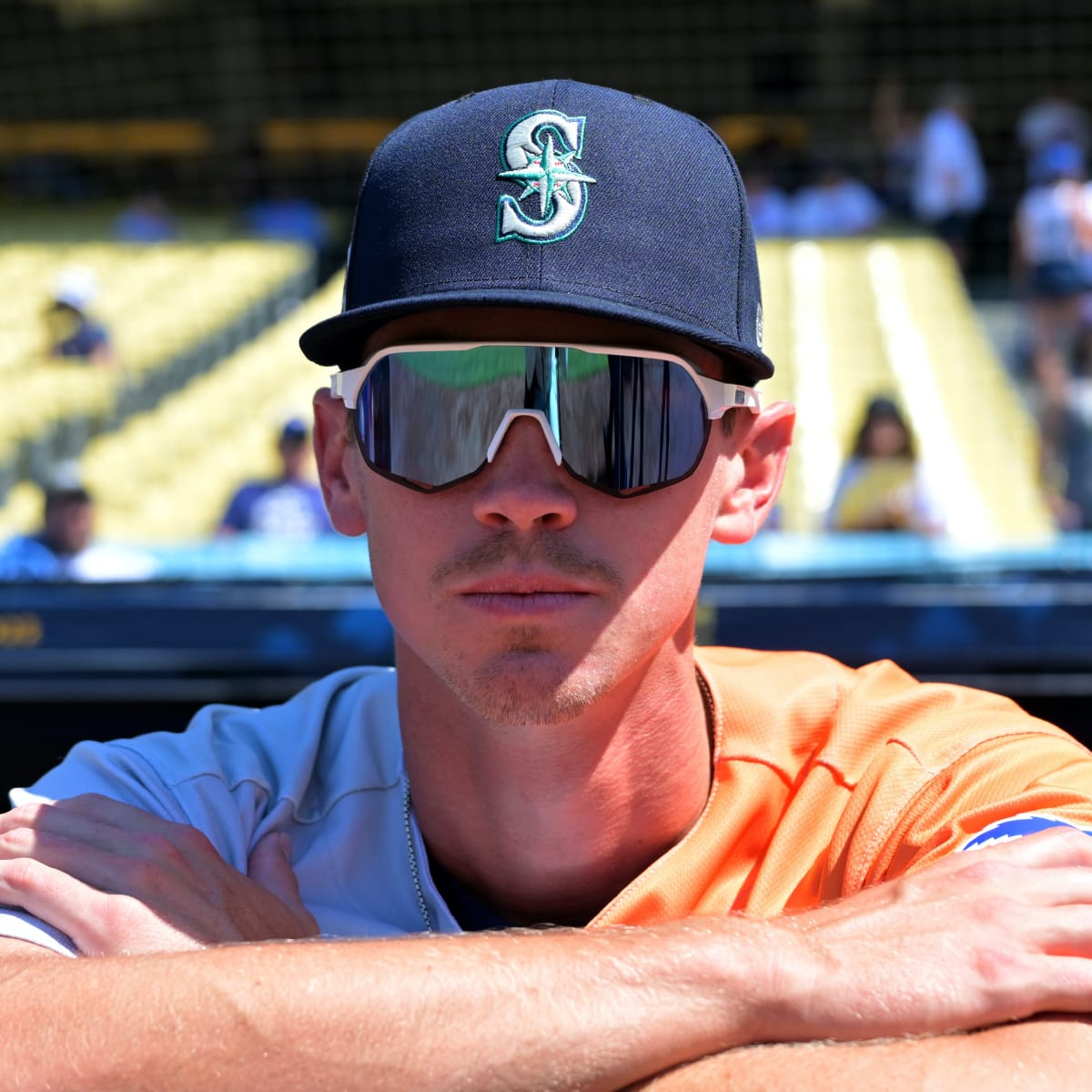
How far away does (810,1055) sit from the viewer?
134 centimetres

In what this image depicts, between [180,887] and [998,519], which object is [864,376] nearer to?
[998,519]

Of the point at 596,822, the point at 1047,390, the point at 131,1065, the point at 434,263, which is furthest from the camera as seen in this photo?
the point at 1047,390

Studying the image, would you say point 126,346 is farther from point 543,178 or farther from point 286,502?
point 543,178

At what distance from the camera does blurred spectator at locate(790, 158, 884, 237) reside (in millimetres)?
10891

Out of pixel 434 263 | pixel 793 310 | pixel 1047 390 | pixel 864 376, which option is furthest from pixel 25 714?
pixel 793 310

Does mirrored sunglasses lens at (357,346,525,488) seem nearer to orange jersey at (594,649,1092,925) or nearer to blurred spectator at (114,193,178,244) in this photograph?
orange jersey at (594,649,1092,925)

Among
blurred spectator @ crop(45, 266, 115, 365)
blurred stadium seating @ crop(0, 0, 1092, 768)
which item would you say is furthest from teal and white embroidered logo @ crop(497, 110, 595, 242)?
blurred spectator @ crop(45, 266, 115, 365)

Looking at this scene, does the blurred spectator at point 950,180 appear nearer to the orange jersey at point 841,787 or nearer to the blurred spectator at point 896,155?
the blurred spectator at point 896,155

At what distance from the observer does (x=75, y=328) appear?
979cm

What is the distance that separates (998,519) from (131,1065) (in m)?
5.74

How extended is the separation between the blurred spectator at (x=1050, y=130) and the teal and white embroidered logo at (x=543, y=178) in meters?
9.54

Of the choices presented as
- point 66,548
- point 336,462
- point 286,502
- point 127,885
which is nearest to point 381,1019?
point 127,885

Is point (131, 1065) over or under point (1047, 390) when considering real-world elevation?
over

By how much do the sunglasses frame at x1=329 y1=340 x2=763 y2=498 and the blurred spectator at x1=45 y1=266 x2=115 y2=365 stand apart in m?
8.51
